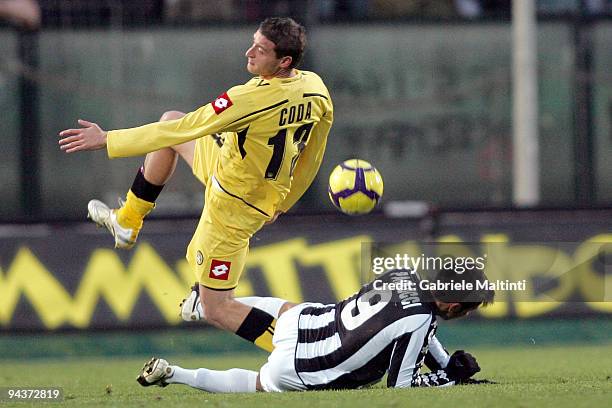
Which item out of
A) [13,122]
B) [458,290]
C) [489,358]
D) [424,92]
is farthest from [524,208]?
[13,122]

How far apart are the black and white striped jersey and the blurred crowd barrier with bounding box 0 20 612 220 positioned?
7.71m

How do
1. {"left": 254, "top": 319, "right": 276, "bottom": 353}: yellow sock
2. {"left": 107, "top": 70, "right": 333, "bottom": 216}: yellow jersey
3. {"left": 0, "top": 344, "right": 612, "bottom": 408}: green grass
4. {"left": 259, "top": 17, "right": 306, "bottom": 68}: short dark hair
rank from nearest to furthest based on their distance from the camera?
{"left": 0, "top": 344, "right": 612, "bottom": 408}: green grass → {"left": 107, "top": 70, "right": 333, "bottom": 216}: yellow jersey → {"left": 259, "top": 17, "right": 306, "bottom": 68}: short dark hair → {"left": 254, "top": 319, "right": 276, "bottom": 353}: yellow sock

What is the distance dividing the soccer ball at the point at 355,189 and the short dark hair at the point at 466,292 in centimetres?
98

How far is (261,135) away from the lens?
28.2ft

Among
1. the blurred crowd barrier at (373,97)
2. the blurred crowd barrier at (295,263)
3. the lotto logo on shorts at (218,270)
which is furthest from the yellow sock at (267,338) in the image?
the blurred crowd barrier at (373,97)

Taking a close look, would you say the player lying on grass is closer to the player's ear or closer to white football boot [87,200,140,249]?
white football boot [87,200,140,249]

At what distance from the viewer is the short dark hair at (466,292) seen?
790 centimetres

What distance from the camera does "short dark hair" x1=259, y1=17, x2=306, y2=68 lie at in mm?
8477

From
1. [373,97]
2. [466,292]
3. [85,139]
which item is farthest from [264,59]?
[373,97]

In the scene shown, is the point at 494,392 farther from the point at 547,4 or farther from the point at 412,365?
the point at 547,4

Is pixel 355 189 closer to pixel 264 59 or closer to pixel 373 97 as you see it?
pixel 264 59

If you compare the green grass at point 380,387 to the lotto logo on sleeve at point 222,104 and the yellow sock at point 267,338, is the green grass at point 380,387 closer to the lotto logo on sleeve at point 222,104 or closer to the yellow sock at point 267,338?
the yellow sock at point 267,338

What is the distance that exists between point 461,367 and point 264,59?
7.83 ft

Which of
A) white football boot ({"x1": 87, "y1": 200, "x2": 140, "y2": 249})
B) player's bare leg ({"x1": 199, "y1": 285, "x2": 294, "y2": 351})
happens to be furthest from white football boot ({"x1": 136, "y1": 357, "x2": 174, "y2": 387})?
white football boot ({"x1": 87, "y1": 200, "x2": 140, "y2": 249})
